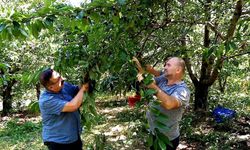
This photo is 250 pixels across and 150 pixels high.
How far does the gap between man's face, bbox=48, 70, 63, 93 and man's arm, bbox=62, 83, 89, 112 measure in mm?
213

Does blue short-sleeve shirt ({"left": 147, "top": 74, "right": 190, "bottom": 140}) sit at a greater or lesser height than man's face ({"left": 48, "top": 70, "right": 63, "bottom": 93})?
lesser

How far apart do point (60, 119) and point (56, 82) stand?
0.38 metres

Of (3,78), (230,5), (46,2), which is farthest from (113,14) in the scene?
(230,5)

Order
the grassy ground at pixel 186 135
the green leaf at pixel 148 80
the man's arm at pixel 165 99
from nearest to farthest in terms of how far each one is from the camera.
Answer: the green leaf at pixel 148 80 < the man's arm at pixel 165 99 < the grassy ground at pixel 186 135

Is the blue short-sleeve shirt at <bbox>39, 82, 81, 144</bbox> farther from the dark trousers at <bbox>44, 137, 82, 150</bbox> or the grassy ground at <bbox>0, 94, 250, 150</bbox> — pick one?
the grassy ground at <bbox>0, 94, 250, 150</bbox>

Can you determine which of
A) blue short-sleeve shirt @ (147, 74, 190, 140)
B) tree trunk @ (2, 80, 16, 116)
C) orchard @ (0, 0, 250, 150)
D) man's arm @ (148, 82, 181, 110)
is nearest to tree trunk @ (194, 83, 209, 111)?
orchard @ (0, 0, 250, 150)

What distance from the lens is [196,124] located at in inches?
298

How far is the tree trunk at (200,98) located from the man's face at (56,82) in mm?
5348

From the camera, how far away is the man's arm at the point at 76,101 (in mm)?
2803

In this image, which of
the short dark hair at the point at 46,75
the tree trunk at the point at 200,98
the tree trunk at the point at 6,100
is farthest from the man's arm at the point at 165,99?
the tree trunk at the point at 6,100

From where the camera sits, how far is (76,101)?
9.75 ft

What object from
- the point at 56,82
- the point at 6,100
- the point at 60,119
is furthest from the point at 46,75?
the point at 6,100

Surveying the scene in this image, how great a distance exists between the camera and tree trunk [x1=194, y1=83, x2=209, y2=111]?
8290 mm

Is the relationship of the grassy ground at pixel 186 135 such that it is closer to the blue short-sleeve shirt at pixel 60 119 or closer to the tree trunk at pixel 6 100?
the blue short-sleeve shirt at pixel 60 119
